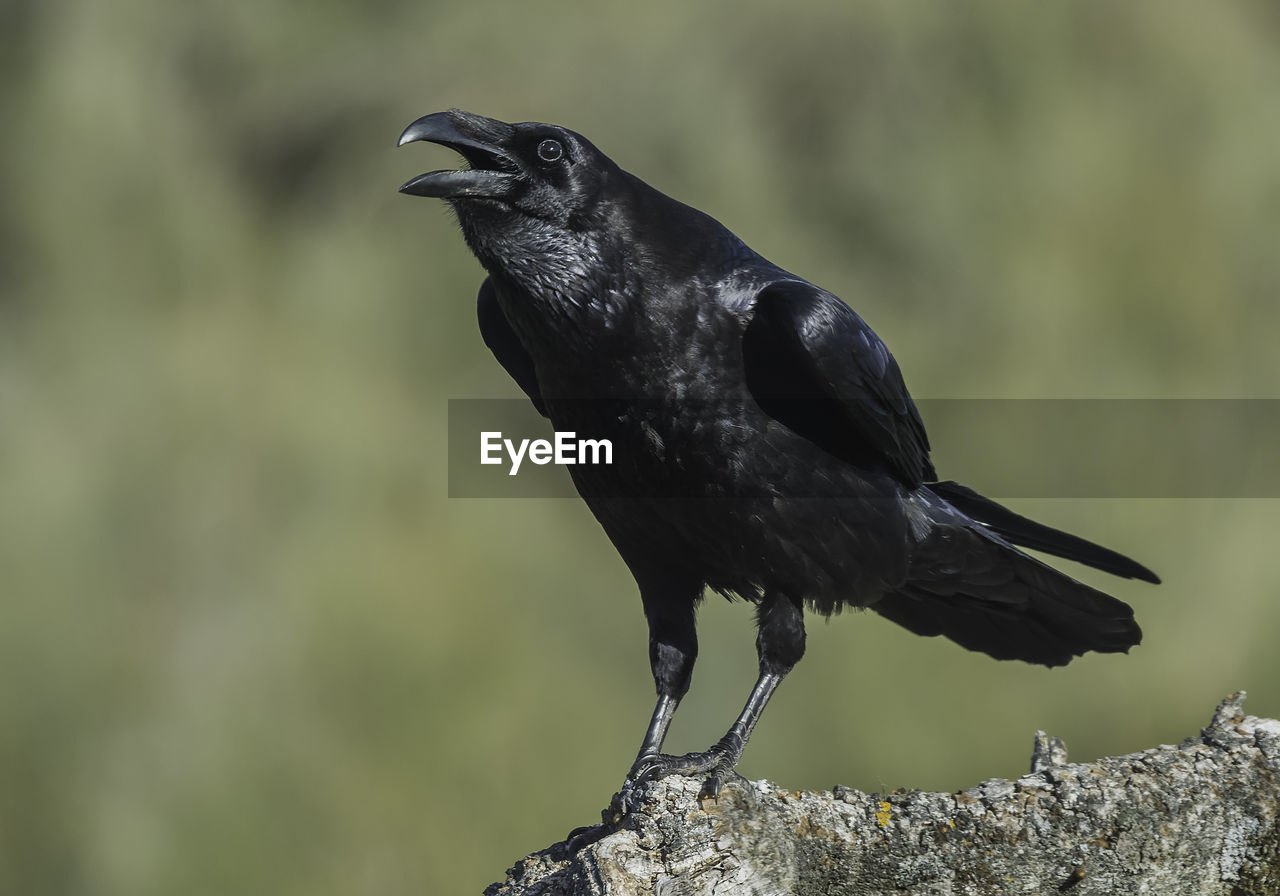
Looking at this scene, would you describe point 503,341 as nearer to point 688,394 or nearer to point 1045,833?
point 688,394

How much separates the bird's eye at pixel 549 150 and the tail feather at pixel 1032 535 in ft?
5.50

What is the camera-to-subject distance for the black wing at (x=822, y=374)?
11.1 feet

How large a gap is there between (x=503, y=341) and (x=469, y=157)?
30.9 inches

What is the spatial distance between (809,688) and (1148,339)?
152 inches

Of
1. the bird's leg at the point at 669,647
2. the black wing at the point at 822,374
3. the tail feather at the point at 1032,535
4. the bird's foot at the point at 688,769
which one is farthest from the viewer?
the tail feather at the point at 1032,535

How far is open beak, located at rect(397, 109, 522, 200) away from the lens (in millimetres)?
3240

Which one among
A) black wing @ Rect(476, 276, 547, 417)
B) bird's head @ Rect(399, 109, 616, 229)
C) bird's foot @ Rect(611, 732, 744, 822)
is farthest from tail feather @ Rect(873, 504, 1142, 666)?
bird's head @ Rect(399, 109, 616, 229)

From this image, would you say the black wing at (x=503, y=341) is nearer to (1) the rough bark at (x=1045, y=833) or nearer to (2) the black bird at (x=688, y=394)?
(2) the black bird at (x=688, y=394)

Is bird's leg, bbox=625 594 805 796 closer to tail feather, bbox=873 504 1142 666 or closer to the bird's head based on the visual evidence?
tail feather, bbox=873 504 1142 666

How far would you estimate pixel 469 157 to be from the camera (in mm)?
3379

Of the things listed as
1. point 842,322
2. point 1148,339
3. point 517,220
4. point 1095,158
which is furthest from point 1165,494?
point 517,220

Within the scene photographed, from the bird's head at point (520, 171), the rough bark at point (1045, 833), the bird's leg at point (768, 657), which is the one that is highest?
the bird's head at point (520, 171)

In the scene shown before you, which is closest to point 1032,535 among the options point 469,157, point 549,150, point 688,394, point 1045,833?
point 1045,833

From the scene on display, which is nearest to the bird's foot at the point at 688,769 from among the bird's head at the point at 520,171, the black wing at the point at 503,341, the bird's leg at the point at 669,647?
the bird's leg at the point at 669,647
